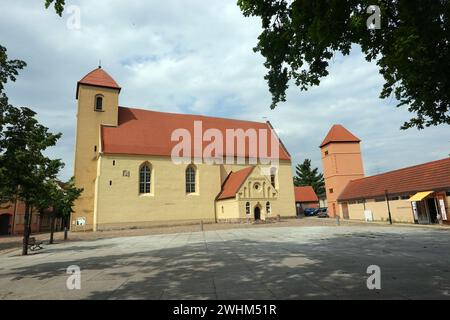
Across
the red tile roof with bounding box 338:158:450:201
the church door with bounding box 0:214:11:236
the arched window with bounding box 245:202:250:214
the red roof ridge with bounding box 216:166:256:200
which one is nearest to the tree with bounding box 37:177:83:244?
the red roof ridge with bounding box 216:166:256:200

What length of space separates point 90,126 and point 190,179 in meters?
14.6

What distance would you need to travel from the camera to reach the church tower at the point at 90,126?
36406mm

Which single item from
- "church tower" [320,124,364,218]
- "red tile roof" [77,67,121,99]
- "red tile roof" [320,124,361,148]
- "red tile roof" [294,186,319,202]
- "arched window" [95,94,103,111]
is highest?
"red tile roof" [77,67,121,99]

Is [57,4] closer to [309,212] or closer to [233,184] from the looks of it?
[233,184]

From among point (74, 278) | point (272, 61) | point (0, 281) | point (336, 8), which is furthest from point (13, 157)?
point (336, 8)

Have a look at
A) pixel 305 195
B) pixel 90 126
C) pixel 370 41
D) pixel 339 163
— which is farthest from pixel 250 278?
pixel 305 195

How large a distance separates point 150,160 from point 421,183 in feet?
101

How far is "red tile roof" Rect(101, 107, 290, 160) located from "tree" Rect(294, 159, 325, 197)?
4253 cm

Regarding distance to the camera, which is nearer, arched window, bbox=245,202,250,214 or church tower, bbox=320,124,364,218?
arched window, bbox=245,202,250,214

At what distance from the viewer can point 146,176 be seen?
127 feet

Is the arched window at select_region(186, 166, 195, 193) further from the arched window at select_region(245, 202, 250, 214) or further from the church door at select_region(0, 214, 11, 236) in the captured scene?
the church door at select_region(0, 214, 11, 236)

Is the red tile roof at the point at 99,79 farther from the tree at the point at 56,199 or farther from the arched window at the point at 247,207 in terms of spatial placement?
the arched window at the point at 247,207

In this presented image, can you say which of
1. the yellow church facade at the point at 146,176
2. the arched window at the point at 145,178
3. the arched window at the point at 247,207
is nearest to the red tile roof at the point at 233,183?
the yellow church facade at the point at 146,176

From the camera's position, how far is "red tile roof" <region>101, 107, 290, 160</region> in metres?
38.0
